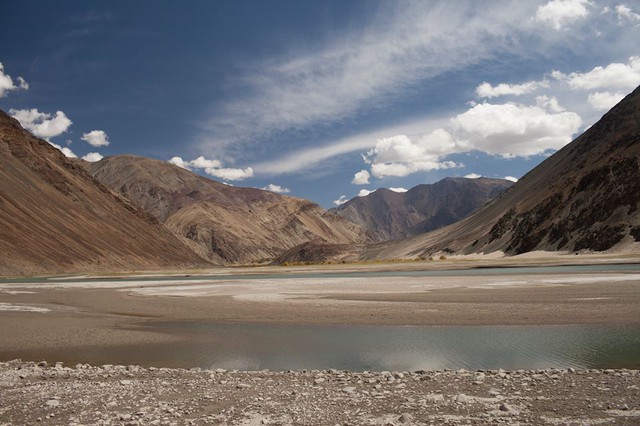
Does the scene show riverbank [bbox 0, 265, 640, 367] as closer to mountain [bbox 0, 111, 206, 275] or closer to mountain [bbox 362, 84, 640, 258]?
mountain [bbox 362, 84, 640, 258]

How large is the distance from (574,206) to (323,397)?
4691 inches

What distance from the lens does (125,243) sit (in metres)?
154

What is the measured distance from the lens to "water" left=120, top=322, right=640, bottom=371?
48.9 feet

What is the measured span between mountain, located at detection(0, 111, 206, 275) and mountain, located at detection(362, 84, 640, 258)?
93482 mm

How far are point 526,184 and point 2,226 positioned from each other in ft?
541

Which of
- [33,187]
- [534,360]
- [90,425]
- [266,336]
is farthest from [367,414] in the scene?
[33,187]

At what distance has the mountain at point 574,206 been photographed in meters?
96.6

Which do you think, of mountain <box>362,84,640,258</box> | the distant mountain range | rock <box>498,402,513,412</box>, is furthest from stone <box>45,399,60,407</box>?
the distant mountain range

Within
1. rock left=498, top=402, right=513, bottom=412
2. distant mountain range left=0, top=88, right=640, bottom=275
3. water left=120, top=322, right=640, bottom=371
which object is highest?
distant mountain range left=0, top=88, right=640, bottom=275

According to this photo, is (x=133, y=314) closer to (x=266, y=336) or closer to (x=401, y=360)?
(x=266, y=336)

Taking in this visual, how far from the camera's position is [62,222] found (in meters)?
135

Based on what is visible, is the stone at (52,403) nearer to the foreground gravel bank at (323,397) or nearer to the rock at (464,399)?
the foreground gravel bank at (323,397)

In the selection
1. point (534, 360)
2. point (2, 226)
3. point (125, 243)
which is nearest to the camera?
point (534, 360)

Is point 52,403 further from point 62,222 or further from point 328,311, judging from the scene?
point 62,222
